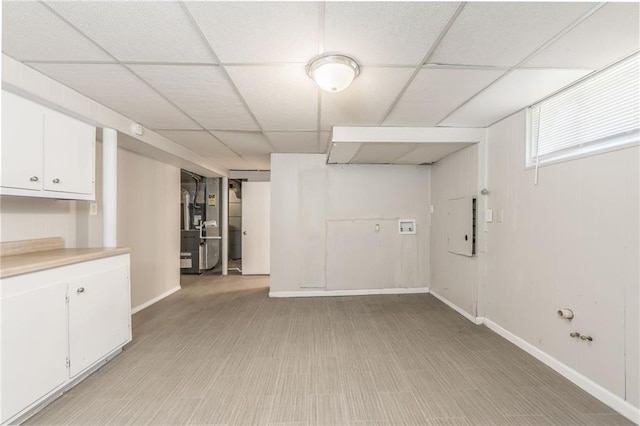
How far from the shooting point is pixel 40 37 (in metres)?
1.59

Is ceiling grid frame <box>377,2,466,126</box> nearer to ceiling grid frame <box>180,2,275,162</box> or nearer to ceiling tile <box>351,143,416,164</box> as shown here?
ceiling tile <box>351,143,416,164</box>

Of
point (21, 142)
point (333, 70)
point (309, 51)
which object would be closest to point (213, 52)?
point (309, 51)

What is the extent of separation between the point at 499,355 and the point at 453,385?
30.1 inches

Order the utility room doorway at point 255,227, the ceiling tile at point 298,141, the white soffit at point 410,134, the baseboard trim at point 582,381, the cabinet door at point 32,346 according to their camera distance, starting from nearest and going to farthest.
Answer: the cabinet door at point 32,346 < the baseboard trim at point 582,381 < the white soffit at point 410,134 < the ceiling tile at point 298,141 < the utility room doorway at point 255,227

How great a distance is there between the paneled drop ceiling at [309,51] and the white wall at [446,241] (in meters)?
0.93

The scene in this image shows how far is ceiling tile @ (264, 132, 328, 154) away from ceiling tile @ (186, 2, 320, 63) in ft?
5.34

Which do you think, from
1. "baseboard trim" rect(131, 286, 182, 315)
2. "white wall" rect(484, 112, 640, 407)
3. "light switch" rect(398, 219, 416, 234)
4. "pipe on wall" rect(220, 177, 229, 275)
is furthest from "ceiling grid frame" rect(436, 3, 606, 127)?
"pipe on wall" rect(220, 177, 229, 275)

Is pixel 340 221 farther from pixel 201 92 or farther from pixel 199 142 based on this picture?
pixel 201 92

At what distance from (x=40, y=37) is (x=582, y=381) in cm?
424

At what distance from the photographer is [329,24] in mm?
1461

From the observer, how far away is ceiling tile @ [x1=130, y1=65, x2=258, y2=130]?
1935 millimetres

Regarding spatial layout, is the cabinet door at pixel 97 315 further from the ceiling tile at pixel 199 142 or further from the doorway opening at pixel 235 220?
the doorway opening at pixel 235 220

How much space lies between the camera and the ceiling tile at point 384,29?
4.45 ft

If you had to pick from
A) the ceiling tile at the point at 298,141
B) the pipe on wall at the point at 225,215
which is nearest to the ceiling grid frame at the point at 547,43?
the ceiling tile at the point at 298,141
